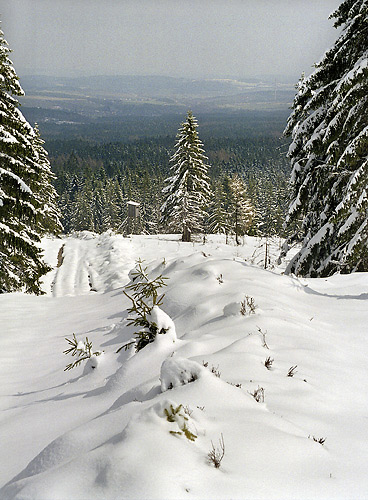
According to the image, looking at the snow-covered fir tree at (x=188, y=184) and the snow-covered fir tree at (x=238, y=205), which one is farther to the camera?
the snow-covered fir tree at (x=238, y=205)

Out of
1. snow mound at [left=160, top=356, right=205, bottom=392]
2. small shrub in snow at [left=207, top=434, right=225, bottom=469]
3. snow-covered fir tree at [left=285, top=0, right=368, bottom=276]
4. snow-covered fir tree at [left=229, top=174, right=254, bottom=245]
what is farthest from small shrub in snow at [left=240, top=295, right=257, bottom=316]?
snow-covered fir tree at [left=229, top=174, right=254, bottom=245]

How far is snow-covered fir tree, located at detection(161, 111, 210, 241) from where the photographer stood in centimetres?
2661

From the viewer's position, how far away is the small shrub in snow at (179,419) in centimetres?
192

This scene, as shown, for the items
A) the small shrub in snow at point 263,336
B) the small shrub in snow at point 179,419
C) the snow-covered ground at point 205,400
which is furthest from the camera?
the small shrub in snow at point 263,336

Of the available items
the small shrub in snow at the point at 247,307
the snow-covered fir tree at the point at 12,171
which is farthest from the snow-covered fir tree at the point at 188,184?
the small shrub in snow at the point at 247,307

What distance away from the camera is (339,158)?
8578mm

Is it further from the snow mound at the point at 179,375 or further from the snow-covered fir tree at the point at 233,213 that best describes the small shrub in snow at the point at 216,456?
the snow-covered fir tree at the point at 233,213

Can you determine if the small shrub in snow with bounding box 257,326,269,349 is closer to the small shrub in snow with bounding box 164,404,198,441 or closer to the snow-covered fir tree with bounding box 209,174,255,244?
the small shrub in snow with bounding box 164,404,198,441

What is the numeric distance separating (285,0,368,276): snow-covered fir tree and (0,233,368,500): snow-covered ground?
2.55 m

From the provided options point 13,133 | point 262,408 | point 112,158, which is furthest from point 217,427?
point 112,158

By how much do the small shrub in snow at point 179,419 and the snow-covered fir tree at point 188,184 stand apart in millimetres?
24513

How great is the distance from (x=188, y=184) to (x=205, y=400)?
2589 cm

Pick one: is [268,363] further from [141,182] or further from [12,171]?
[141,182]

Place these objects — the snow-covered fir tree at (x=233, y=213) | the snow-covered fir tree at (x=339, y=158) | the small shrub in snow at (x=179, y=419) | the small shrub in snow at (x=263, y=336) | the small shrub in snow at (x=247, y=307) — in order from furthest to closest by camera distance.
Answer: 1. the snow-covered fir tree at (x=233, y=213)
2. the snow-covered fir tree at (x=339, y=158)
3. the small shrub in snow at (x=247, y=307)
4. the small shrub in snow at (x=263, y=336)
5. the small shrub in snow at (x=179, y=419)
